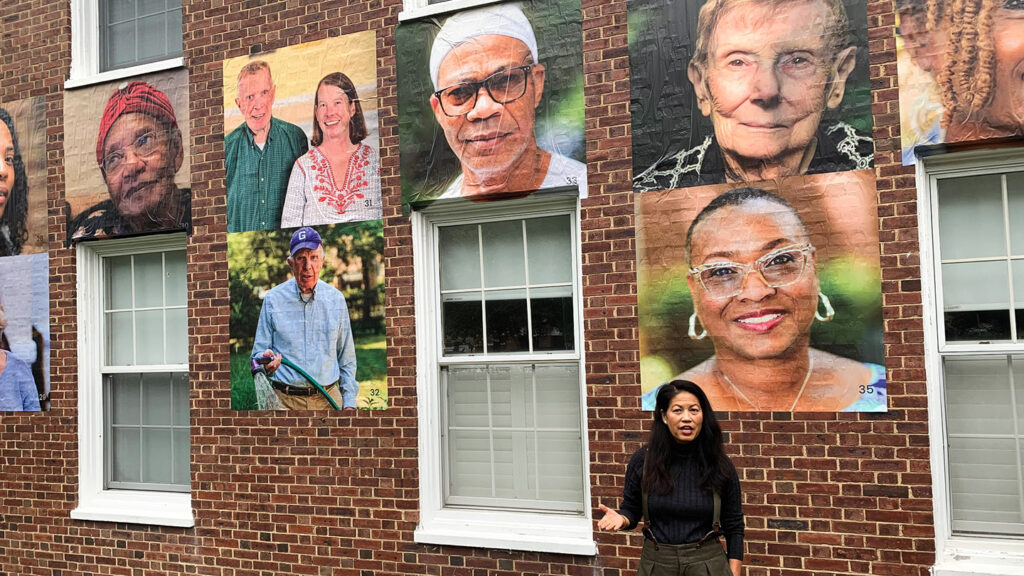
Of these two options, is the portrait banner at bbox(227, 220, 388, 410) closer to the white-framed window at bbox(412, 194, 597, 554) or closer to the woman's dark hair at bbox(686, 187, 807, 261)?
the white-framed window at bbox(412, 194, 597, 554)

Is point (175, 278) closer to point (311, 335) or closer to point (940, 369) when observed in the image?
point (311, 335)

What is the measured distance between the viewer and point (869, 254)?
5.32m

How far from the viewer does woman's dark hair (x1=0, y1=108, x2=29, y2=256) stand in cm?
805

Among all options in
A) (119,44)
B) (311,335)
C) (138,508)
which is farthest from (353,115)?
(138,508)

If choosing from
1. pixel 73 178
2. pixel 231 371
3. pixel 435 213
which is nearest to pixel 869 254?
pixel 435 213

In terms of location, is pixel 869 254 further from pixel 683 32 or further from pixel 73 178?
pixel 73 178

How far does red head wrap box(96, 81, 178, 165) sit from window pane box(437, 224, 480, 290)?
257 centimetres

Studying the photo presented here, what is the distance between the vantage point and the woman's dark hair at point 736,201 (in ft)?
18.1

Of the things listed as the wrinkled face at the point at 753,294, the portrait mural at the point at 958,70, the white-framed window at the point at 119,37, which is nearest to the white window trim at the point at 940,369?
the portrait mural at the point at 958,70

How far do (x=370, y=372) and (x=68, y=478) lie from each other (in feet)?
10.2

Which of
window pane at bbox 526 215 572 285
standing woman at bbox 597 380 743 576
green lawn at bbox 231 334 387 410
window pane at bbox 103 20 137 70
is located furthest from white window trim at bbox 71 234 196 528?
standing woman at bbox 597 380 743 576

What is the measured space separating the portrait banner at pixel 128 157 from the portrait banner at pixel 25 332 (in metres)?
0.55

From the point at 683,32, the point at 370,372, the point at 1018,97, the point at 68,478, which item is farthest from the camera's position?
the point at 68,478

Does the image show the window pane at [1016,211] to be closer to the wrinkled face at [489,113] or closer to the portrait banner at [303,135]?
the wrinkled face at [489,113]
